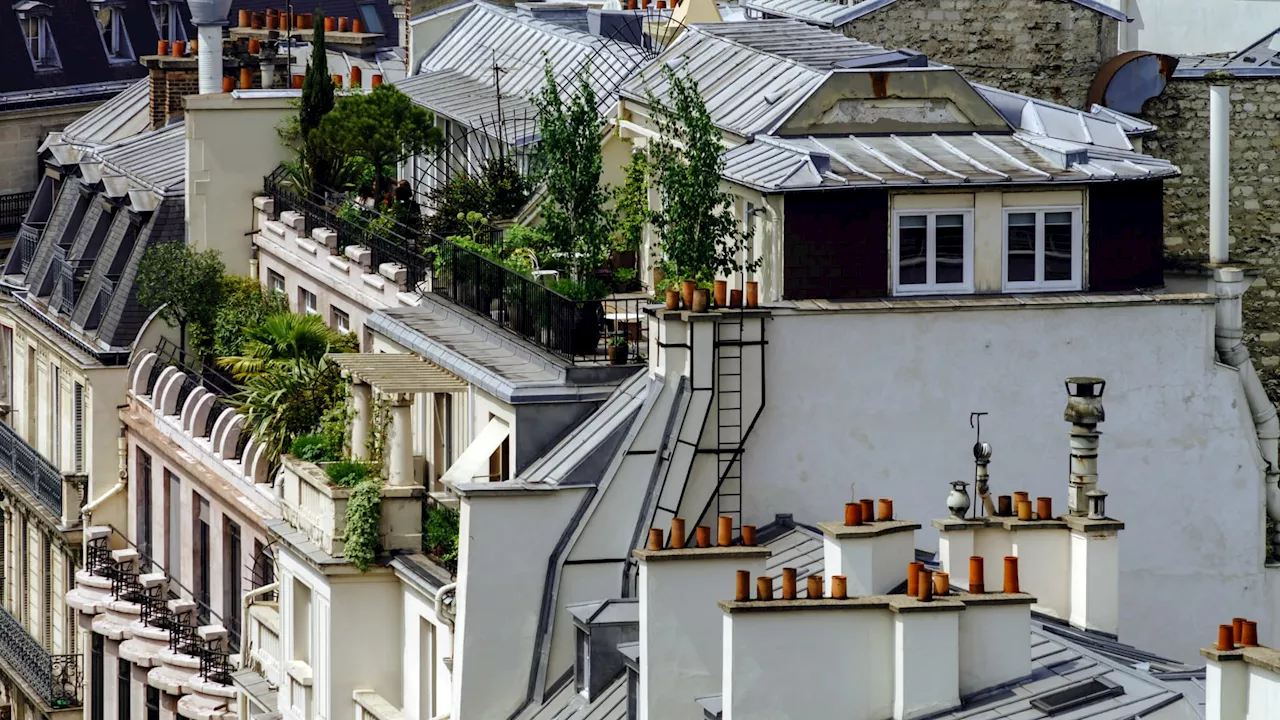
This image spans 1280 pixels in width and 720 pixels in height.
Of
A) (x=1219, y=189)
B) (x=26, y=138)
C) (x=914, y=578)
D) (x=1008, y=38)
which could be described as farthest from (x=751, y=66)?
(x=26, y=138)

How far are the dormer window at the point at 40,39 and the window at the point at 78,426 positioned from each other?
101ft

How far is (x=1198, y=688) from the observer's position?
34375 millimetres

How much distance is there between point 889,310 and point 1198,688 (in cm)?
893

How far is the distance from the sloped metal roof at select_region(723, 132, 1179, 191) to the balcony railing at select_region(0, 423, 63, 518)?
24600 mm

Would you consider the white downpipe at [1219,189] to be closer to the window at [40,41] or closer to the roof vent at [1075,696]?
the roof vent at [1075,696]

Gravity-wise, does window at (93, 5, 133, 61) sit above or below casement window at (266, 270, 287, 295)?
above

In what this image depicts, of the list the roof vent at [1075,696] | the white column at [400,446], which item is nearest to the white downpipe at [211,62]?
the white column at [400,446]

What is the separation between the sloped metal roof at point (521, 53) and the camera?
56.7 meters

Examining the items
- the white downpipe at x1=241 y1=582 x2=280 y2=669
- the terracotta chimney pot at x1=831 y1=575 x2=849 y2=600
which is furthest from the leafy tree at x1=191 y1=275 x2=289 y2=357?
the terracotta chimney pot at x1=831 y1=575 x2=849 y2=600

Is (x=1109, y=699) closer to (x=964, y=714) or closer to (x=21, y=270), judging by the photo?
(x=964, y=714)

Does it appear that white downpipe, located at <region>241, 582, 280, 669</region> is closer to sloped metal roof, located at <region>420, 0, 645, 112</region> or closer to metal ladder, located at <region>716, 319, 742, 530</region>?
sloped metal roof, located at <region>420, 0, 645, 112</region>

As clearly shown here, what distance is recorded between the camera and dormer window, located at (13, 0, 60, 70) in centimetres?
9425

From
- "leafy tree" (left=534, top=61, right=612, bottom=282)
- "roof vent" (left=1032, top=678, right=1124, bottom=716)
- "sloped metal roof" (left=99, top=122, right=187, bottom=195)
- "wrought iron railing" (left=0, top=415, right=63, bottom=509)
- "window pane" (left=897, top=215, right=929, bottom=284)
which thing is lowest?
Result: "roof vent" (left=1032, top=678, right=1124, bottom=716)

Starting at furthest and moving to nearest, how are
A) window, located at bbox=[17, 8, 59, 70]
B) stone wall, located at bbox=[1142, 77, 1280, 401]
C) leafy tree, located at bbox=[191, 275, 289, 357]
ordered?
window, located at bbox=[17, 8, 59, 70], leafy tree, located at bbox=[191, 275, 289, 357], stone wall, located at bbox=[1142, 77, 1280, 401]
